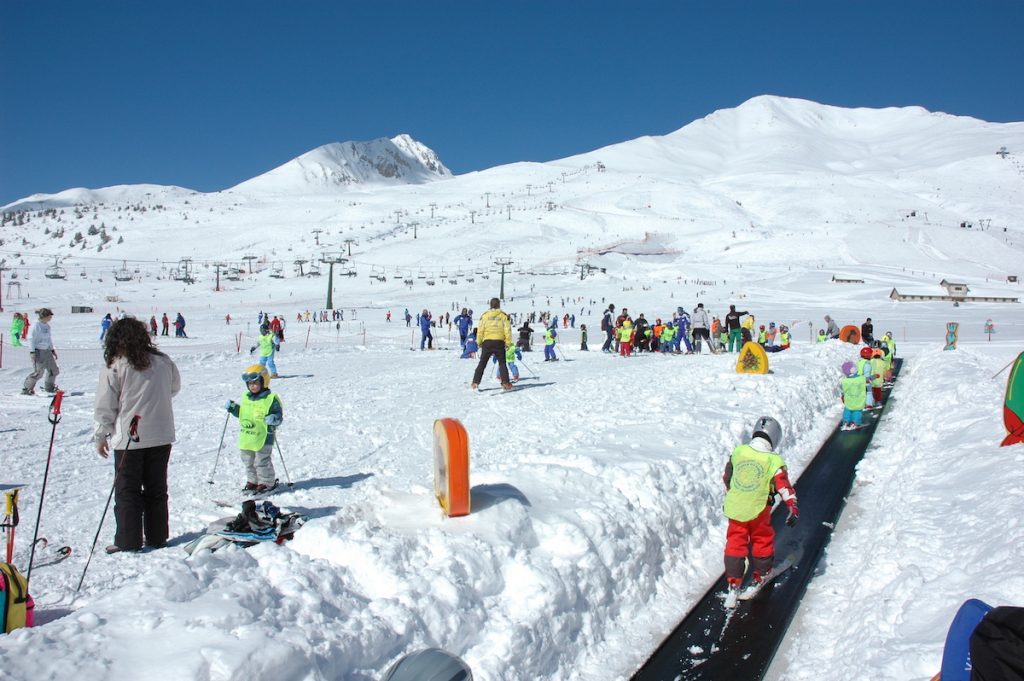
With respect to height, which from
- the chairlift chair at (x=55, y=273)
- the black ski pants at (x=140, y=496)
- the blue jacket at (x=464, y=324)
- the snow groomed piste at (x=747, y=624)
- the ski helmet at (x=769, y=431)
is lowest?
the snow groomed piste at (x=747, y=624)

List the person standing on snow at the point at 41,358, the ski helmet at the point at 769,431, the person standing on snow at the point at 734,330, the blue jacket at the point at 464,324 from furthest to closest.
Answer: the blue jacket at the point at 464,324, the person standing on snow at the point at 734,330, the person standing on snow at the point at 41,358, the ski helmet at the point at 769,431

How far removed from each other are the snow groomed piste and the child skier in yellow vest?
3620 mm

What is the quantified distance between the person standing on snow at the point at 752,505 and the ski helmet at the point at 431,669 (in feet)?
10.1

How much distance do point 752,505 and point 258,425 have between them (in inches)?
160

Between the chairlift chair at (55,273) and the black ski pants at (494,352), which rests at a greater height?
the chairlift chair at (55,273)

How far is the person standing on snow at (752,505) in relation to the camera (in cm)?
496

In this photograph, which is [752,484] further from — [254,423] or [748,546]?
[254,423]

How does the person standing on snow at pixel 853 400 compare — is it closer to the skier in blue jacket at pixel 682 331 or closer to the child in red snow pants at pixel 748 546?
the child in red snow pants at pixel 748 546

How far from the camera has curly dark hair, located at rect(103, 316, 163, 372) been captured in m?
4.68

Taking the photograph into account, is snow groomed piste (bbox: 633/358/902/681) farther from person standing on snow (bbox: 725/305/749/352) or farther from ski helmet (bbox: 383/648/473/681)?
person standing on snow (bbox: 725/305/749/352)

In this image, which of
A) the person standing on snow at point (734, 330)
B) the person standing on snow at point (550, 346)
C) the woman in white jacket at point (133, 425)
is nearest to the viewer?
the woman in white jacket at point (133, 425)

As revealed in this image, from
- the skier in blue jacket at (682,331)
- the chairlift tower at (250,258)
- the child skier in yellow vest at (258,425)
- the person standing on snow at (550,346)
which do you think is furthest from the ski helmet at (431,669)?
the chairlift tower at (250,258)

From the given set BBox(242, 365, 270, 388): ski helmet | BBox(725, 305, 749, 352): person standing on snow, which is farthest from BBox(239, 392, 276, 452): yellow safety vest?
BBox(725, 305, 749, 352): person standing on snow

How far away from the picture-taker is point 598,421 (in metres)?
8.77
